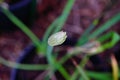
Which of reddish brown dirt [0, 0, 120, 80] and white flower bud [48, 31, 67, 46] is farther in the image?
reddish brown dirt [0, 0, 120, 80]

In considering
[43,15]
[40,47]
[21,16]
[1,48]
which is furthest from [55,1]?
[40,47]

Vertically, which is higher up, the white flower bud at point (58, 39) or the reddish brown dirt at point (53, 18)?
the reddish brown dirt at point (53, 18)

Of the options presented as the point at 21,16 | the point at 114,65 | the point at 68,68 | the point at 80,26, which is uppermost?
the point at 21,16

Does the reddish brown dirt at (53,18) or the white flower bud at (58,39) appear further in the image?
the reddish brown dirt at (53,18)

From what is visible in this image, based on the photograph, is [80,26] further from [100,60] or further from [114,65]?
[114,65]

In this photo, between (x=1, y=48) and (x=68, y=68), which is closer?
(x=68, y=68)

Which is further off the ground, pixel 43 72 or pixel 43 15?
pixel 43 15

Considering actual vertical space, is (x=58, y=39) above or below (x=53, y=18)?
below

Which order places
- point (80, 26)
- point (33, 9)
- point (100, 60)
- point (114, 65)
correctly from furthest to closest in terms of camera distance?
point (80, 26) < point (33, 9) < point (100, 60) < point (114, 65)

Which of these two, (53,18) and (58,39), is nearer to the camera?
(58,39)

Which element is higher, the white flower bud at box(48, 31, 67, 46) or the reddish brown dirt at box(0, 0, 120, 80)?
the reddish brown dirt at box(0, 0, 120, 80)

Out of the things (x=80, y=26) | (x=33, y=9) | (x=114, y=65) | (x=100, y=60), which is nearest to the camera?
(x=114, y=65)
